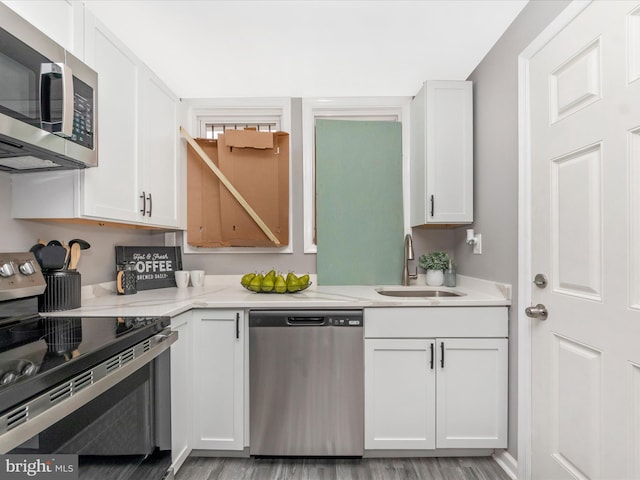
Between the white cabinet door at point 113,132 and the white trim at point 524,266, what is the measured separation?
2.01 meters

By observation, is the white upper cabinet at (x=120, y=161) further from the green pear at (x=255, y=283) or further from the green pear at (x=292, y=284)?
the green pear at (x=292, y=284)

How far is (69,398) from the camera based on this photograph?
2.87ft

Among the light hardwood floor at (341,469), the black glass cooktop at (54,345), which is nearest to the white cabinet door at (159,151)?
the black glass cooktop at (54,345)

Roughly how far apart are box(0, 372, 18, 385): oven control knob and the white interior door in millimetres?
1707

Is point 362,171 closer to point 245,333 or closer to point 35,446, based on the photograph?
point 245,333

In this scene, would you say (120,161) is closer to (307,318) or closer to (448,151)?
(307,318)

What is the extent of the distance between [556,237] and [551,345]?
48cm

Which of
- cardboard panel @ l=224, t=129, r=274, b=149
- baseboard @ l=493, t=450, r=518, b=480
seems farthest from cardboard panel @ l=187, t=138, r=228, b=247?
baseboard @ l=493, t=450, r=518, b=480

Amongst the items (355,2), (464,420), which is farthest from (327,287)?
(355,2)

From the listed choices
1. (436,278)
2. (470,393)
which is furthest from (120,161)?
(470,393)

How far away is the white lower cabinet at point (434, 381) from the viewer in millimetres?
1849

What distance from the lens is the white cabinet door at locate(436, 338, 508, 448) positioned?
6.06 ft

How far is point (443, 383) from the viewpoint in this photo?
1.85 m

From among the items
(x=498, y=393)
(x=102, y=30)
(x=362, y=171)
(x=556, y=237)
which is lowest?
(x=498, y=393)
